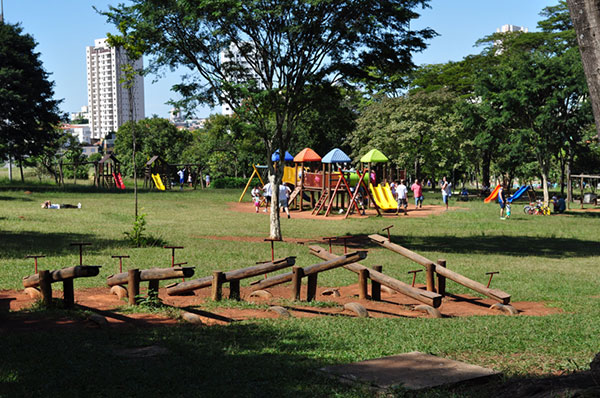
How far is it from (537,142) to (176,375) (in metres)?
39.4

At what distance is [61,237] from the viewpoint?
19.7 metres

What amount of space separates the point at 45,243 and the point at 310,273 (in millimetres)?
10067

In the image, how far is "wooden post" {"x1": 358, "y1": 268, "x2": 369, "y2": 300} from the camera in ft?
36.7

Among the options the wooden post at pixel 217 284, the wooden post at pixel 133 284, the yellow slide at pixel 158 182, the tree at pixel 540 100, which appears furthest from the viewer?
the yellow slide at pixel 158 182

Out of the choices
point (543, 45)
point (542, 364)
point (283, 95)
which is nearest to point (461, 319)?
point (542, 364)

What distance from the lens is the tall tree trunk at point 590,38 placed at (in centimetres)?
507

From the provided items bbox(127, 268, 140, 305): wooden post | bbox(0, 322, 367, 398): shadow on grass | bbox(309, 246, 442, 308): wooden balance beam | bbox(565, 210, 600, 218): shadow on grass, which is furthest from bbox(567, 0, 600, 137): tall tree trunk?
bbox(565, 210, 600, 218): shadow on grass

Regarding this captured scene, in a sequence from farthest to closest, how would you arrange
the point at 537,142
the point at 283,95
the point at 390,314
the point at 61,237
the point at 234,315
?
1. the point at 537,142
2. the point at 283,95
3. the point at 61,237
4. the point at 390,314
5. the point at 234,315

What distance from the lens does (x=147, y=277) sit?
9.42m

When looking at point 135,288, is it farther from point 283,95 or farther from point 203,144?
point 203,144

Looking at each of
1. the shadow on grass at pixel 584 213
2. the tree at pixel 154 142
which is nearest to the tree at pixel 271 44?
the shadow on grass at pixel 584 213

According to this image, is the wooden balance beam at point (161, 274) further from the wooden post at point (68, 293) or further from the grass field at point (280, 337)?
the wooden post at point (68, 293)

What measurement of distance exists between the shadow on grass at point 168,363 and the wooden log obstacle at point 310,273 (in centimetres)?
240

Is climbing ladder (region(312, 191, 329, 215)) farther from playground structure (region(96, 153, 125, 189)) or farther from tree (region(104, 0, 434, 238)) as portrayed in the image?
playground structure (region(96, 153, 125, 189))
